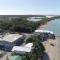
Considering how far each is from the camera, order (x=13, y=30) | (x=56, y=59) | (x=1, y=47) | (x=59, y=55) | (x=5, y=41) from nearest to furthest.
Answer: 1. (x=56, y=59)
2. (x=59, y=55)
3. (x=1, y=47)
4. (x=5, y=41)
5. (x=13, y=30)

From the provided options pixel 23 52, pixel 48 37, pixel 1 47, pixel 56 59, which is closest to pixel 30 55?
pixel 23 52

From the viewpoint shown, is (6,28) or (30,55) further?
(6,28)

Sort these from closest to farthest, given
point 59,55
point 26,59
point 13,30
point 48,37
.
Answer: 1. point 26,59
2. point 59,55
3. point 48,37
4. point 13,30

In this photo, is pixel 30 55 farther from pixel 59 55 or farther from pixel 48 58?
pixel 59 55

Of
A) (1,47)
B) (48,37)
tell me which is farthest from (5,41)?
(48,37)

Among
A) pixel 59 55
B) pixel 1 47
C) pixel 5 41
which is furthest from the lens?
pixel 5 41

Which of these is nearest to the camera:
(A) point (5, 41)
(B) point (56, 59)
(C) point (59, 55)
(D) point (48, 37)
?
(B) point (56, 59)

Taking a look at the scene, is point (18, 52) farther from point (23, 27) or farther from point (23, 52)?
point (23, 27)

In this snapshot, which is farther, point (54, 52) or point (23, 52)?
point (54, 52)
